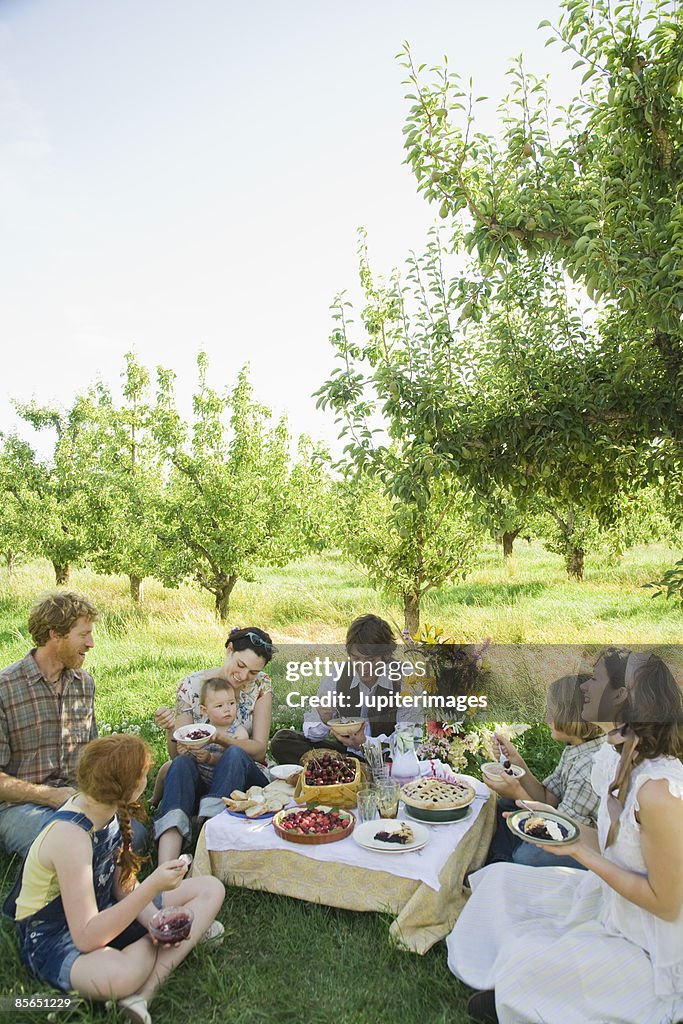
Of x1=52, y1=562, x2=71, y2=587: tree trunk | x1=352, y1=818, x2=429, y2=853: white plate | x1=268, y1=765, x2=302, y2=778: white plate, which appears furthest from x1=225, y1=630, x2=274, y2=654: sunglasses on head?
x1=52, y1=562, x2=71, y2=587: tree trunk

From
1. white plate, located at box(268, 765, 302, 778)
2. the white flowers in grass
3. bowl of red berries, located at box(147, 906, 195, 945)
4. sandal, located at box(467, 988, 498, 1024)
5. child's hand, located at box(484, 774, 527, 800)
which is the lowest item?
sandal, located at box(467, 988, 498, 1024)

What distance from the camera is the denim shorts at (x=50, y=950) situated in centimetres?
295

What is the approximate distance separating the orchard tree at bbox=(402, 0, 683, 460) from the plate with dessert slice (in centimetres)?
254

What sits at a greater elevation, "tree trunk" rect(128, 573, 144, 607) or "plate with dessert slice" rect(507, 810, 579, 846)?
"tree trunk" rect(128, 573, 144, 607)

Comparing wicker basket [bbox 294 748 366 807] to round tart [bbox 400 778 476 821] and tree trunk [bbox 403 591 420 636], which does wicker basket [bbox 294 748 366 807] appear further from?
tree trunk [bbox 403 591 420 636]

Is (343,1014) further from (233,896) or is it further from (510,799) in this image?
(510,799)

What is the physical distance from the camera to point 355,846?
11.6 feet

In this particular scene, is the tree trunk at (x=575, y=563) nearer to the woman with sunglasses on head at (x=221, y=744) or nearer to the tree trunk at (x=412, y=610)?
the tree trunk at (x=412, y=610)

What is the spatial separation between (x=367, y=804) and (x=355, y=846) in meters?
0.24

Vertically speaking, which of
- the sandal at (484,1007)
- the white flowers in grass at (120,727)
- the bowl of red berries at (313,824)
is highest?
the bowl of red berries at (313,824)

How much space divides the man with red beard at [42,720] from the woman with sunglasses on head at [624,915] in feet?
8.06

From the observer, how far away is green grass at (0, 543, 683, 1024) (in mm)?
3148

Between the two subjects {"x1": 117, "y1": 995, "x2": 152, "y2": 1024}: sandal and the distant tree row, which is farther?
the distant tree row

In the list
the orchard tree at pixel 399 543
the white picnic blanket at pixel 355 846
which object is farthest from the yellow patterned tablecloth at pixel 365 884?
the orchard tree at pixel 399 543
